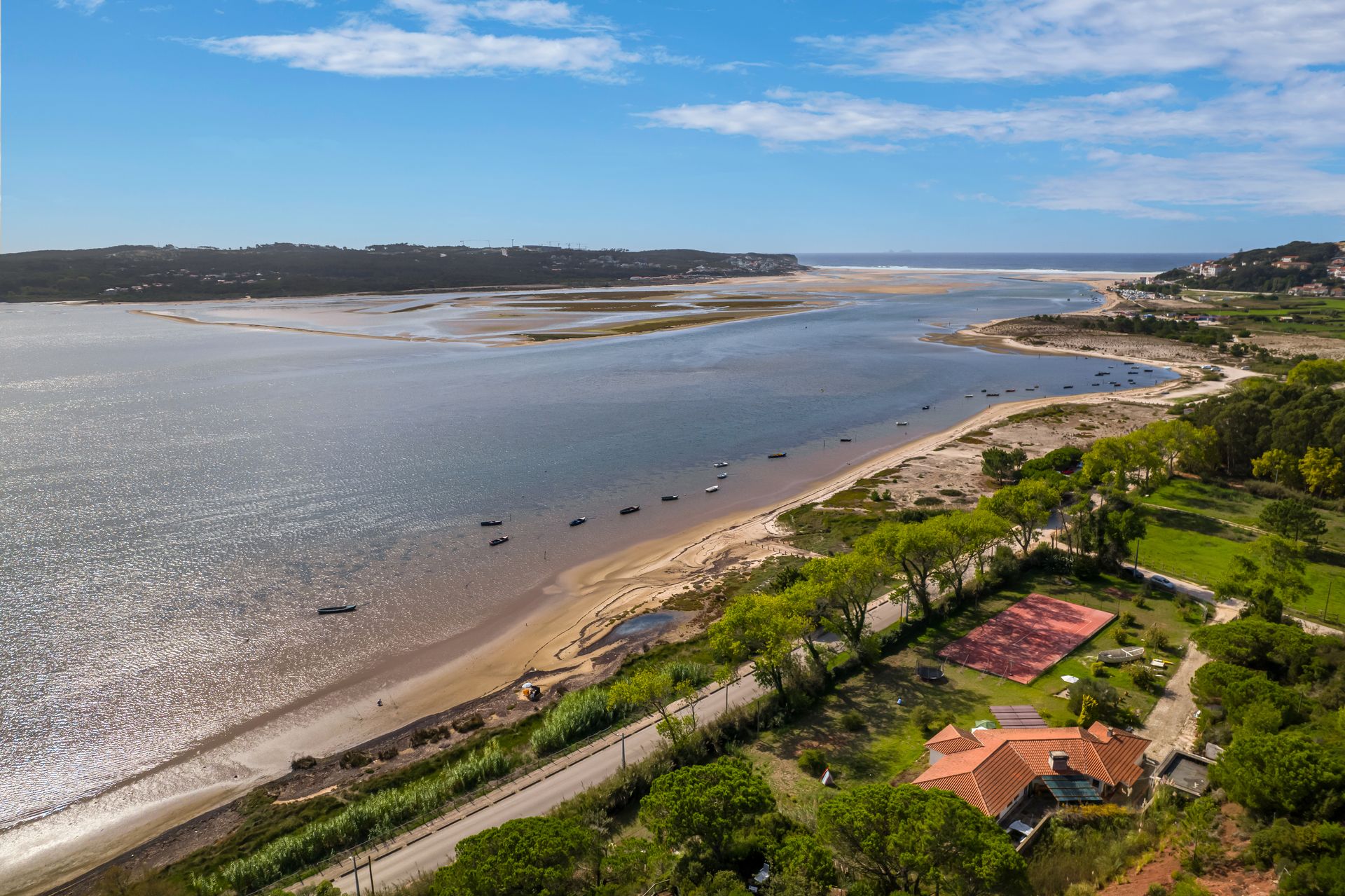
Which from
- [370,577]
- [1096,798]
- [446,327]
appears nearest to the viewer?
[1096,798]

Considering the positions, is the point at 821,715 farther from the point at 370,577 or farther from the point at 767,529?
the point at 370,577

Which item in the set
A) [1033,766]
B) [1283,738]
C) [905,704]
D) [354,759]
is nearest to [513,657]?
[354,759]

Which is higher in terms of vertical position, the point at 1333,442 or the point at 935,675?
the point at 1333,442

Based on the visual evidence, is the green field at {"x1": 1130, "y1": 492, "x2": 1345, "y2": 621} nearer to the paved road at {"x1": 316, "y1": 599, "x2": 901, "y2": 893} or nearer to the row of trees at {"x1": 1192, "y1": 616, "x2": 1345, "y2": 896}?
the row of trees at {"x1": 1192, "y1": 616, "x2": 1345, "y2": 896}

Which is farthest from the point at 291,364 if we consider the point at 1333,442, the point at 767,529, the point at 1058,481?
the point at 1333,442

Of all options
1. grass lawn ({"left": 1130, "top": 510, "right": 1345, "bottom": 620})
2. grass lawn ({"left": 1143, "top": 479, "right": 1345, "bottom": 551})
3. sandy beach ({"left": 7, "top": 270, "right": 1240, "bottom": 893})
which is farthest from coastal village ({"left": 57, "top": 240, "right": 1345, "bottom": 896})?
sandy beach ({"left": 7, "top": 270, "right": 1240, "bottom": 893})

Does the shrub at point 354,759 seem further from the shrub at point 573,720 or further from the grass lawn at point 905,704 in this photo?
the grass lawn at point 905,704
